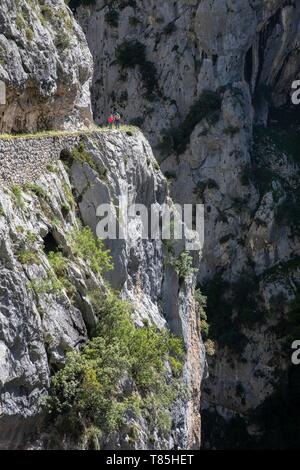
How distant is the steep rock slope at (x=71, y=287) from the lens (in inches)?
692

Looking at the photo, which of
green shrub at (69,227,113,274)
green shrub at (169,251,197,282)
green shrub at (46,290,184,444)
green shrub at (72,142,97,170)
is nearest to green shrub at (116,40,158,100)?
green shrub at (169,251,197,282)

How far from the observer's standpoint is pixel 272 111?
51.6 meters

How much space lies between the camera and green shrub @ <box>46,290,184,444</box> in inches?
739

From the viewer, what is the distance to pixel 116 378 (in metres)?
20.0

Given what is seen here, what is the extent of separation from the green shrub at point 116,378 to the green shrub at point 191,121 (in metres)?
24.5

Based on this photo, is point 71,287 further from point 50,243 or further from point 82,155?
point 82,155

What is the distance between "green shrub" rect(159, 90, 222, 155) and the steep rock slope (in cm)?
1907

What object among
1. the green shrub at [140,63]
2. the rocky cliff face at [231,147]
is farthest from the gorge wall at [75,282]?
the green shrub at [140,63]

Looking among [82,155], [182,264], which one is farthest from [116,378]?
[182,264]

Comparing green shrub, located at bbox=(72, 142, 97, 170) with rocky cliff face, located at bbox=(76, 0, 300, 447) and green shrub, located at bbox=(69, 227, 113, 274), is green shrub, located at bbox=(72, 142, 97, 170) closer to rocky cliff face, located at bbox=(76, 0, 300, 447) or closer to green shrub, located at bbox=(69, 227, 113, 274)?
green shrub, located at bbox=(69, 227, 113, 274)

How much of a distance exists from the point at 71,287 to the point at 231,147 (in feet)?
92.5

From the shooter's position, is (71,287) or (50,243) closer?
(71,287)
